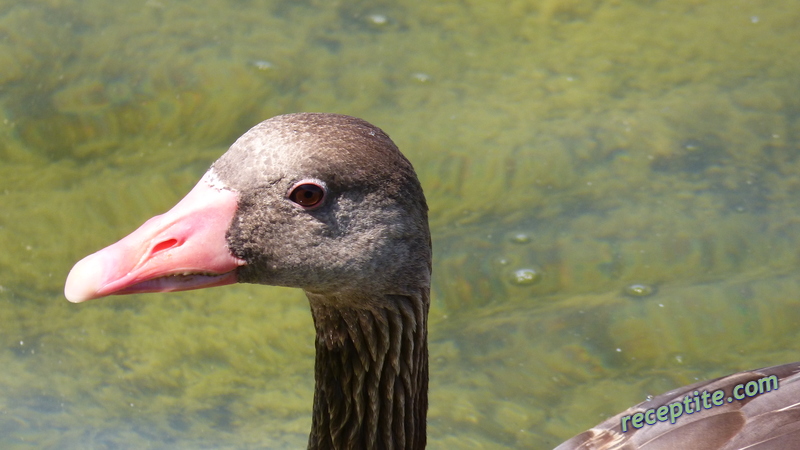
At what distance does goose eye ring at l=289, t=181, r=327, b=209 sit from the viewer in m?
2.60

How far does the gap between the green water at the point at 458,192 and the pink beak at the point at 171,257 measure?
180cm

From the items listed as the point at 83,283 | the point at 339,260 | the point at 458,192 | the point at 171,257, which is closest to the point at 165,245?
the point at 171,257

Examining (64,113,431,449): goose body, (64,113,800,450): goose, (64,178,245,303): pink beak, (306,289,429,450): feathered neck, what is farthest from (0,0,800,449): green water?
(64,178,245,303): pink beak

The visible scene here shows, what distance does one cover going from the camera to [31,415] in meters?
4.17

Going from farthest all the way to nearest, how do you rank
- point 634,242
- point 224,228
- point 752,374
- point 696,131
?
point 696,131
point 634,242
point 752,374
point 224,228

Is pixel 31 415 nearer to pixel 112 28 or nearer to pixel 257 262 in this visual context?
pixel 257 262

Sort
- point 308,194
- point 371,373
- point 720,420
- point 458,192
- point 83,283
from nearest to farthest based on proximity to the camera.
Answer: point 83,283, point 308,194, point 720,420, point 371,373, point 458,192

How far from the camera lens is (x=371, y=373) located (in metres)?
3.09

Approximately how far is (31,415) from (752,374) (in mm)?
3248

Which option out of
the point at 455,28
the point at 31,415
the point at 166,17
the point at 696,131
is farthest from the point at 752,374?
the point at 166,17

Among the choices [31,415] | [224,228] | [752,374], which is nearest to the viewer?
[224,228]

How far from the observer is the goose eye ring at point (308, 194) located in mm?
2602

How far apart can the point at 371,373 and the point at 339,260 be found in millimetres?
570

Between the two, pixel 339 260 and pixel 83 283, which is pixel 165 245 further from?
pixel 339 260
